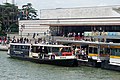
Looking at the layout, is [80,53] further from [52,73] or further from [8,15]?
[8,15]

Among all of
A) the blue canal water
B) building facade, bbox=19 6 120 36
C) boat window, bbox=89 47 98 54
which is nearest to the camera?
the blue canal water

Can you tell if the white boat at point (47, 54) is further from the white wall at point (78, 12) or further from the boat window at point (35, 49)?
the white wall at point (78, 12)

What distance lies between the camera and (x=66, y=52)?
38875 millimetres

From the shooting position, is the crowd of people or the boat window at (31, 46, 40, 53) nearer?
the crowd of people

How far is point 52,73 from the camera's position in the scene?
33.3 m

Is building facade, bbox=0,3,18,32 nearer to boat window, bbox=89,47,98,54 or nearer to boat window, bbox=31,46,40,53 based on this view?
boat window, bbox=31,46,40,53

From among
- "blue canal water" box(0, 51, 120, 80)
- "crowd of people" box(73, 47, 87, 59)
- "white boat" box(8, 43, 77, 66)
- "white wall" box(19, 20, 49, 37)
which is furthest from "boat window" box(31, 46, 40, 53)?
"white wall" box(19, 20, 49, 37)

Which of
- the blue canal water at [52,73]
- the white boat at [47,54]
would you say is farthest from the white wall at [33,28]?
the blue canal water at [52,73]

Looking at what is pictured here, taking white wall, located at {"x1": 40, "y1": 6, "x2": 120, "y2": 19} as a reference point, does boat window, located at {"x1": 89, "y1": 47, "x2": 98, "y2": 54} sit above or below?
below

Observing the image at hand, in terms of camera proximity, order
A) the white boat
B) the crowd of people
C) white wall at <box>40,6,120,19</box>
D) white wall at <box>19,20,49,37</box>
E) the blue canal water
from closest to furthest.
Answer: the blue canal water → the white boat → the crowd of people → white wall at <box>40,6,120,19</box> → white wall at <box>19,20,49,37</box>

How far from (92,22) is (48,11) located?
14343 millimetres

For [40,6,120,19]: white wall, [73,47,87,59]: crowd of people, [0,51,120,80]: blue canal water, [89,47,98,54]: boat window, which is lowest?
[0,51,120,80]: blue canal water

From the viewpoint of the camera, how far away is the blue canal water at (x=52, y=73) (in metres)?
31.0

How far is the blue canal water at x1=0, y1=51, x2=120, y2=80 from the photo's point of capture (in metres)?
31.0
